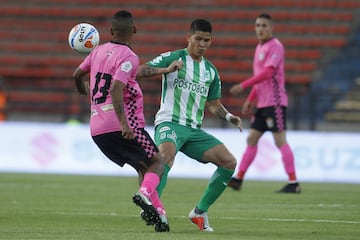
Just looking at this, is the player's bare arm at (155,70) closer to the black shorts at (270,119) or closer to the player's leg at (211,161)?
the player's leg at (211,161)

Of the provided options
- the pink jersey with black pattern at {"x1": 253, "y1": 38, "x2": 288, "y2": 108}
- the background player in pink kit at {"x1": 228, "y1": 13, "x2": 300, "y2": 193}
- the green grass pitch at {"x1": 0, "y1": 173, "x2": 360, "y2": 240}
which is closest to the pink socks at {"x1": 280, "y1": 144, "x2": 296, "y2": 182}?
the background player in pink kit at {"x1": 228, "y1": 13, "x2": 300, "y2": 193}

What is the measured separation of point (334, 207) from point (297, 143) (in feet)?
23.6

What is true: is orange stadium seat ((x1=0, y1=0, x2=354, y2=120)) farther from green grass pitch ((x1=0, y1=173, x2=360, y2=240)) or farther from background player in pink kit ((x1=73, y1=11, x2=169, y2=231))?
background player in pink kit ((x1=73, y1=11, x2=169, y2=231))

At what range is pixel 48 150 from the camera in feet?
62.4

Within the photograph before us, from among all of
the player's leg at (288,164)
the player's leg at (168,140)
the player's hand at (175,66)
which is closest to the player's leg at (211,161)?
the player's leg at (168,140)

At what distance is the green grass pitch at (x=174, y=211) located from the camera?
26.3 ft

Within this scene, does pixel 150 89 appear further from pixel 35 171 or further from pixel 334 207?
pixel 334 207

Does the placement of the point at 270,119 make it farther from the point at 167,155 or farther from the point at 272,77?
the point at 167,155

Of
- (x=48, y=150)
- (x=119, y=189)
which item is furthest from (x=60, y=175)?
(x=119, y=189)

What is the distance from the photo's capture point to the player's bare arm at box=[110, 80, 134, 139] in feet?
25.6

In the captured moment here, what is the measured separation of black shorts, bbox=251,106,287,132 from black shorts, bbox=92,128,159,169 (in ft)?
19.5

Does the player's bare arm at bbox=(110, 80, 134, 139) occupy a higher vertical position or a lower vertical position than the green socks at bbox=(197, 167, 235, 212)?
higher

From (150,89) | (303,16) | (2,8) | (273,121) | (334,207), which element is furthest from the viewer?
(2,8)

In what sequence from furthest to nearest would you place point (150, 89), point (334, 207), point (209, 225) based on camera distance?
point (150, 89) → point (334, 207) → point (209, 225)
